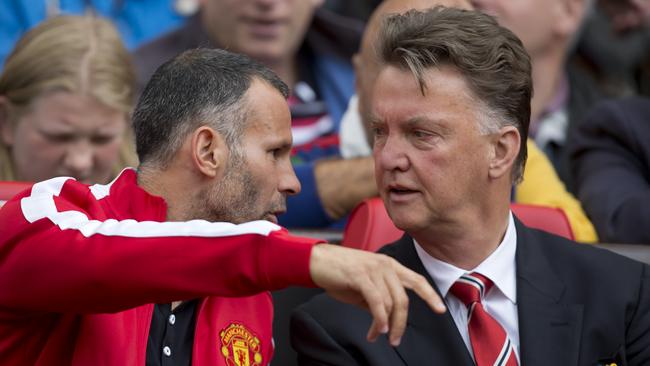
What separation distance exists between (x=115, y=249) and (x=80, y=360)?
1.08 feet

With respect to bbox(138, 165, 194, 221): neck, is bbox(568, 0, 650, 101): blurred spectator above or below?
below

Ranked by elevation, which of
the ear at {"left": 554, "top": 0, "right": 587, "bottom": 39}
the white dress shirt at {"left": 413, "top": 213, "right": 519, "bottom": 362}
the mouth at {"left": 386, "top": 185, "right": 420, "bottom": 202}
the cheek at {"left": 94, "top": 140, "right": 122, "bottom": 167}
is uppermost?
the mouth at {"left": 386, "top": 185, "right": 420, "bottom": 202}

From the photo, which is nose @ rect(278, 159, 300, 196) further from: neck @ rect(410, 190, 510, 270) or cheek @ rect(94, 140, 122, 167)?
cheek @ rect(94, 140, 122, 167)

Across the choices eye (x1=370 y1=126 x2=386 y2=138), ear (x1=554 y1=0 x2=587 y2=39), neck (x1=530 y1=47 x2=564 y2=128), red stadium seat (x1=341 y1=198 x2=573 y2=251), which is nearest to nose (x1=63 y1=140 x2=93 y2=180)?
red stadium seat (x1=341 y1=198 x2=573 y2=251)

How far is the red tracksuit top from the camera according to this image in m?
2.08

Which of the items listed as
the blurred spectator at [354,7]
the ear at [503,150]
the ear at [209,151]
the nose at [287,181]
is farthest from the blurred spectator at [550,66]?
the ear at [209,151]

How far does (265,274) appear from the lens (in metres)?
2.06

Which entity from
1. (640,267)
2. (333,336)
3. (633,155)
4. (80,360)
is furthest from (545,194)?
(80,360)

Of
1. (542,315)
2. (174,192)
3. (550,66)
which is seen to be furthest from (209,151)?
(550,66)

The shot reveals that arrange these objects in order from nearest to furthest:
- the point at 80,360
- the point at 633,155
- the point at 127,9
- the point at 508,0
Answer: the point at 80,360 < the point at 633,155 < the point at 508,0 < the point at 127,9

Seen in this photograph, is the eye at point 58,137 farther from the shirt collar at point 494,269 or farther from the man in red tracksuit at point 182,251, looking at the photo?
the shirt collar at point 494,269

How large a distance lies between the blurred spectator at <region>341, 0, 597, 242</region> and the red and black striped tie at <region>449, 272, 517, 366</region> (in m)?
0.77

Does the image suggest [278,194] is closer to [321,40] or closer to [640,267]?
[640,267]

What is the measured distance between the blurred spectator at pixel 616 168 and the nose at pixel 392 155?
1.03 meters
